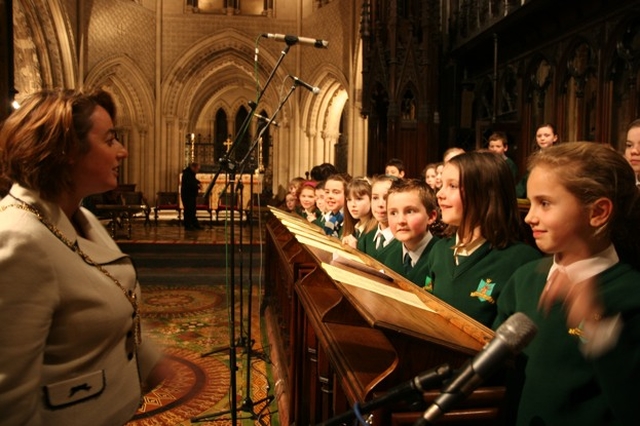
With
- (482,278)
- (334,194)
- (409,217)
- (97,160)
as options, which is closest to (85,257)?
(97,160)

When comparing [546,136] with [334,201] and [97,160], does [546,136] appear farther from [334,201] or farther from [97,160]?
[97,160]

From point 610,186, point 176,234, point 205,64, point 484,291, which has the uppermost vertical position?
point 205,64

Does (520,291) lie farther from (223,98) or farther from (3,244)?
(223,98)

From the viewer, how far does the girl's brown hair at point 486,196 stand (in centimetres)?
191

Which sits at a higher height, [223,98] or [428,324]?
[223,98]

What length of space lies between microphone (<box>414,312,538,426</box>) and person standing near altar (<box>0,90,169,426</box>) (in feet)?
2.69

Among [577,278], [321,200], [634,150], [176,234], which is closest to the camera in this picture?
[577,278]

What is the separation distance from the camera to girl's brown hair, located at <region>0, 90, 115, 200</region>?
1.25 m

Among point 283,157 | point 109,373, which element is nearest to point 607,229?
point 109,373

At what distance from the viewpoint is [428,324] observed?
1.28 meters

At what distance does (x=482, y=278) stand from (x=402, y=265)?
39.6 inches

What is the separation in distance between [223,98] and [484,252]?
20.4 metres

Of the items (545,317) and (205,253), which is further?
(205,253)

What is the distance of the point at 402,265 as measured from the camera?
2.82 m
